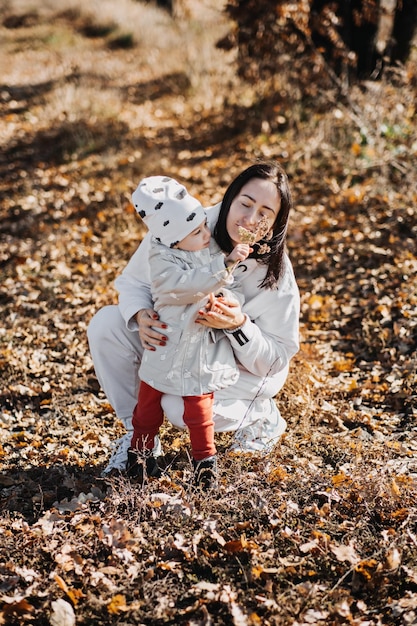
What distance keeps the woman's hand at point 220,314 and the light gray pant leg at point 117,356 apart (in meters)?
0.61

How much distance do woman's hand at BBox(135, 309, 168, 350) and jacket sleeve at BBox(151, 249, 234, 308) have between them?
13 centimetres

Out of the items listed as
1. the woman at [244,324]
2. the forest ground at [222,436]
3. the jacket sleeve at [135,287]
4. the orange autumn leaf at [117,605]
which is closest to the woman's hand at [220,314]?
the woman at [244,324]

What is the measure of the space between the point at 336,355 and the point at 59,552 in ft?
8.92

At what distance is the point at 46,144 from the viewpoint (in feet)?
30.1

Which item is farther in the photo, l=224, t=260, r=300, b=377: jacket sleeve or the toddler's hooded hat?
l=224, t=260, r=300, b=377: jacket sleeve

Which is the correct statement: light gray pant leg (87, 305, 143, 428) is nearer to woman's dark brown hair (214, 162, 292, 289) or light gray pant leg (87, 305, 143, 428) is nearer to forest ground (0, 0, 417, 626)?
forest ground (0, 0, 417, 626)

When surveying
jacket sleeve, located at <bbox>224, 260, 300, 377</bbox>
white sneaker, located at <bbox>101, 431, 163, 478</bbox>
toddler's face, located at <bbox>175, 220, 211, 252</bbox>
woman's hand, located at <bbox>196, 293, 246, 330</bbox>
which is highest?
toddler's face, located at <bbox>175, 220, 211, 252</bbox>

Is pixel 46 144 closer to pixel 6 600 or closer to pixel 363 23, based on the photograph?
pixel 363 23

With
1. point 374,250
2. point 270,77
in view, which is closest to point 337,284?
point 374,250

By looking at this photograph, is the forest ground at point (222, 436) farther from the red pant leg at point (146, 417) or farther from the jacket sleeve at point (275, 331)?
the jacket sleeve at point (275, 331)

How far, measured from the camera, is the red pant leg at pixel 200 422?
3221 millimetres

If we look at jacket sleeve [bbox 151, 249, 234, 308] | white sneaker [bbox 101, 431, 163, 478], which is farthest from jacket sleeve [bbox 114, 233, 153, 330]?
white sneaker [bbox 101, 431, 163, 478]

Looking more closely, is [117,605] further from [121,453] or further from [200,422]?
[121,453]

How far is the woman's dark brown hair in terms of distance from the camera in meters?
3.27
